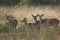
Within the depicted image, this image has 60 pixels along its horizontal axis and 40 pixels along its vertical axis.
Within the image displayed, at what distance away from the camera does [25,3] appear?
24.6 m

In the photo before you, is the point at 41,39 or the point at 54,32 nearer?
the point at 41,39

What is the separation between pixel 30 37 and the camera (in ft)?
17.7

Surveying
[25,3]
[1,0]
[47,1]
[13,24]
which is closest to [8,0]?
[1,0]

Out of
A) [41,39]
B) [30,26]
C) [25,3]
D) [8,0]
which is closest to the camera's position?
→ [41,39]

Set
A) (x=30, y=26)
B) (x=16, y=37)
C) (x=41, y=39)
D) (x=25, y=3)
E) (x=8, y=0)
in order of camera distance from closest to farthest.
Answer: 1. (x=41, y=39)
2. (x=16, y=37)
3. (x=30, y=26)
4. (x=25, y=3)
5. (x=8, y=0)

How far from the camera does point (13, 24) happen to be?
23.3 ft

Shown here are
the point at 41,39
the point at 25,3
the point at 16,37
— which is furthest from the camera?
the point at 25,3

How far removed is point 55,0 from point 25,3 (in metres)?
3.13

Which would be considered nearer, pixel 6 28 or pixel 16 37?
pixel 16 37

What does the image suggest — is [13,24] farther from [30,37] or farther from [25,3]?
[25,3]

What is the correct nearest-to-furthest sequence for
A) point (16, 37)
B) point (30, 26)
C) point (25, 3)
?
1. point (16, 37)
2. point (30, 26)
3. point (25, 3)

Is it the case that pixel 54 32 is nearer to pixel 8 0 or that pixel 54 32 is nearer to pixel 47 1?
pixel 47 1

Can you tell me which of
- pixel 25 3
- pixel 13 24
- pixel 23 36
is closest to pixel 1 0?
pixel 25 3

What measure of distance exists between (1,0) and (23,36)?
69.8 feet
